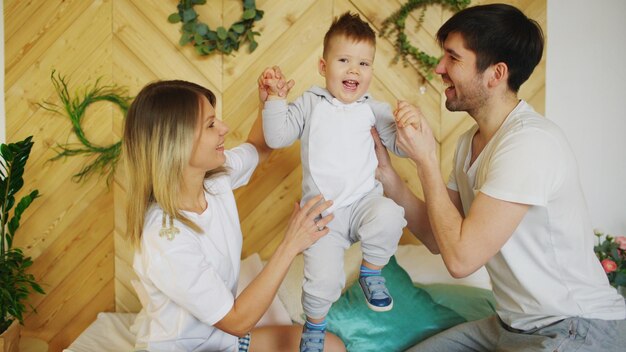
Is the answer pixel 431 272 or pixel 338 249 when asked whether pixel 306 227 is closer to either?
pixel 338 249

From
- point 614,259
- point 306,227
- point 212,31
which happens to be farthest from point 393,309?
point 212,31

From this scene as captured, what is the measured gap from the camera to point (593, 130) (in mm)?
2893

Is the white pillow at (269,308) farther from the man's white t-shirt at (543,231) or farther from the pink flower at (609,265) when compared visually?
the pink flower at (609,265)

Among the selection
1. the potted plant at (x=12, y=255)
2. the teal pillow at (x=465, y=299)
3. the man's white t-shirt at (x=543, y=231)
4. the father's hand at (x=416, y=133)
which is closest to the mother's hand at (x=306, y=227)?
the father's hand at (x=416, y=133)

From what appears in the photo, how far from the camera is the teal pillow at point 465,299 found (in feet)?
7.41

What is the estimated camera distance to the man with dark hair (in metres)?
1.62

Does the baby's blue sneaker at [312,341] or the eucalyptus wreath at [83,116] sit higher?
the baby's blue sneaker at [312,341]

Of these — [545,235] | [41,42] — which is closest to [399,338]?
[545,235]

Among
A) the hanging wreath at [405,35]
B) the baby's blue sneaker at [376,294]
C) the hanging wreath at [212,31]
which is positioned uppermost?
the hanging wreath at [405,35]

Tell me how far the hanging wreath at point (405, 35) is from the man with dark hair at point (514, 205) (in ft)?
2.77

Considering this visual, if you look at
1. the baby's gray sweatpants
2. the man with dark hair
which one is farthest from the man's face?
the baby's gray sweatpants

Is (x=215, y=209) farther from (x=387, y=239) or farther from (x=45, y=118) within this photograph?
(x=45, y=118)

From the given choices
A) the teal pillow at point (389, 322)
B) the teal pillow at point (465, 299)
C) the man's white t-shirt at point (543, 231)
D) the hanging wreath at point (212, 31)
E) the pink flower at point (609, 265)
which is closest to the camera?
the man's white t-shirt at point (543, 231)

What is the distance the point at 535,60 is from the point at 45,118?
2321 mm
